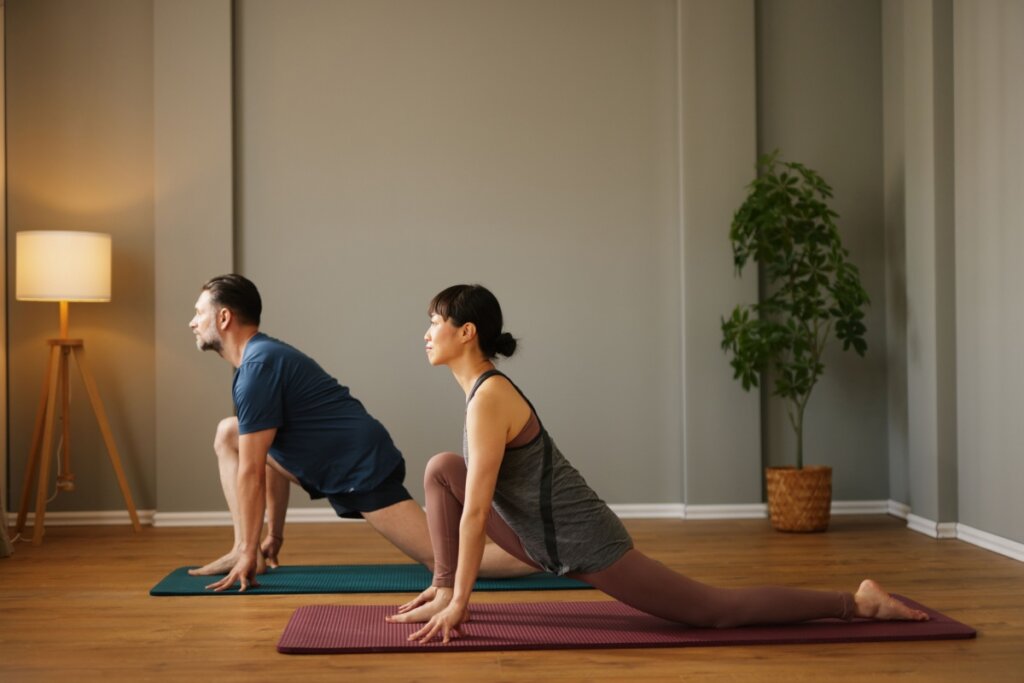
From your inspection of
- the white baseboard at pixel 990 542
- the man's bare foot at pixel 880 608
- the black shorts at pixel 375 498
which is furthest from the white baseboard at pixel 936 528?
the black shorts at pixel 375 498

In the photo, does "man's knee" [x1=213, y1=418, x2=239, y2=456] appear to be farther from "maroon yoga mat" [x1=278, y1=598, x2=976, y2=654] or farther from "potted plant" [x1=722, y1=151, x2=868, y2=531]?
"potted plant" [x1=722, y1=151, x2=868, y2=531]

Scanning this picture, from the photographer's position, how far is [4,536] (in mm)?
4152

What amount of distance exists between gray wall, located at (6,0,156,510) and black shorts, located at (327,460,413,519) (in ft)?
5.98

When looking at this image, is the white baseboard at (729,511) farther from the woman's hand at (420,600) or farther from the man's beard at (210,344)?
the man's beard at (210,344)

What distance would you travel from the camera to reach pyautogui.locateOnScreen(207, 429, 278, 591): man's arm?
10.8ft

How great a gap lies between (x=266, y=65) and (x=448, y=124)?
0.87 m

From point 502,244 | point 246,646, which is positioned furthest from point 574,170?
point 246,646

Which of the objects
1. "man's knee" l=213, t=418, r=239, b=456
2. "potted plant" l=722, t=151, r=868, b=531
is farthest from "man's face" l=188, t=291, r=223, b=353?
"potted plant" l=722, t=151, r=868, b=531

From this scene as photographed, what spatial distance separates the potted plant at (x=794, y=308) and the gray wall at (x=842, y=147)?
29 centimetres

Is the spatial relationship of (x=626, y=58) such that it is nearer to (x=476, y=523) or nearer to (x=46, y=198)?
(x=46, y=198)

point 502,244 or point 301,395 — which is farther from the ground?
point 502,244

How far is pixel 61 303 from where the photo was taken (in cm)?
463

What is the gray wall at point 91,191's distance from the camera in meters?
4.94

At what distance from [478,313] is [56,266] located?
2520 mm
